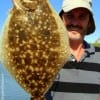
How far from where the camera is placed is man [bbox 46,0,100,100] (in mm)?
3863

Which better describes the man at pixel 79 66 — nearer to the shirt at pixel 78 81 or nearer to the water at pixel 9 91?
the shirt at pixel 78 81

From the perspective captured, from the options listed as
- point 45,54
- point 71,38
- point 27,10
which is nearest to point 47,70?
point 45,54

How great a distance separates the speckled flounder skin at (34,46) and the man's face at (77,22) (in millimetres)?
698

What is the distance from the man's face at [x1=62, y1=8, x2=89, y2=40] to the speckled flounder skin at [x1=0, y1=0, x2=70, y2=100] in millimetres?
698

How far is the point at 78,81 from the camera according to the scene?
4000 millimetres

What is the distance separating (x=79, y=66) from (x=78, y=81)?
11 centimetres

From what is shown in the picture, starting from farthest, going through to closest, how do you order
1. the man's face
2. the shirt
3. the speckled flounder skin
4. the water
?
the water, the shirt, the man's face, the speckled flounder skin

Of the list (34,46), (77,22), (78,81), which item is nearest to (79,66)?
(78,81)

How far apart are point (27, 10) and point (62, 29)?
0.22 meters

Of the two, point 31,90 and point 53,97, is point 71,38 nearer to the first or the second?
point 53,97

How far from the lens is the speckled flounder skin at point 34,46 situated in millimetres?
3090

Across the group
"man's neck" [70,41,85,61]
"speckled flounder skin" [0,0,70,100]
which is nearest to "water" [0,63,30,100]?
"man's neck" [70,41,85,61]

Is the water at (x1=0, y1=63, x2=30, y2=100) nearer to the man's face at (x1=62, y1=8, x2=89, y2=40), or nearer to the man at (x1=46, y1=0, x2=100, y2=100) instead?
the man at (x1=46, y1=0, x2=100, y2=100)

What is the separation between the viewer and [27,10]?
123 inches
